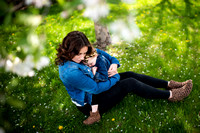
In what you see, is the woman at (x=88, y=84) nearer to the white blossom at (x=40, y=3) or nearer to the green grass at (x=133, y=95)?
the green grass at (x=133, y=95)

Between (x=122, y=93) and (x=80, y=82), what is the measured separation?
2.77 ft

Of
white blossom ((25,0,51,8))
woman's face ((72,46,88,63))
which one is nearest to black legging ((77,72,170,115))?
woman's face ((72,46,88,63))

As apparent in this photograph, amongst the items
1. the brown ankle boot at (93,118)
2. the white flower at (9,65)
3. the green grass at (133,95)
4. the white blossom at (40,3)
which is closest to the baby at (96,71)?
the brown ankle boot at (93,118)

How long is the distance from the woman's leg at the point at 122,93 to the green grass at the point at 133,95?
292 millimetres

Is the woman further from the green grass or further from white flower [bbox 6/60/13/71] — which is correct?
white flower [bbox 6/60/13/71]

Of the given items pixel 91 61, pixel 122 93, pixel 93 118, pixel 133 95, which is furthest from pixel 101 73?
pixel 133 95

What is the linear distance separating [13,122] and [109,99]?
2112 millimetres

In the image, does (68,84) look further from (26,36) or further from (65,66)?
(26,36)

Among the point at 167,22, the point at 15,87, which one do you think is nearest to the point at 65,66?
the point at 15,87

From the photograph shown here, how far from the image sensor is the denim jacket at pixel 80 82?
202 cm

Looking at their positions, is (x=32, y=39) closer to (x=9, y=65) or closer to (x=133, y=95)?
(x=9, y=65)

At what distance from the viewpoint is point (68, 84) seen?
2172 millimetres

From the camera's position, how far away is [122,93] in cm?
249

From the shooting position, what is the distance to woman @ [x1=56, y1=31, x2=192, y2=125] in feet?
6.61
